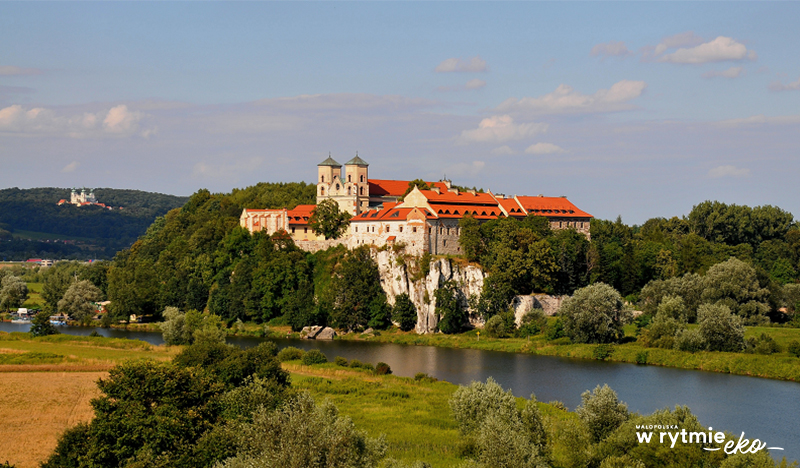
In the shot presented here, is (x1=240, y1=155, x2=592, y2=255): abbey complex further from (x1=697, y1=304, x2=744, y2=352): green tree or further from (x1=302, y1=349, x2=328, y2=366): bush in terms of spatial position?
(x1=697, y1=304, x2=744, y2=352): green tree

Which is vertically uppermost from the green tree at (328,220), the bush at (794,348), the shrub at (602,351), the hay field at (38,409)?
the green tree at (328,220)

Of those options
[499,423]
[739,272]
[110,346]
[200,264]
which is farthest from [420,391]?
[200,264]

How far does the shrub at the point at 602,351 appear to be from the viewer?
58.4 m

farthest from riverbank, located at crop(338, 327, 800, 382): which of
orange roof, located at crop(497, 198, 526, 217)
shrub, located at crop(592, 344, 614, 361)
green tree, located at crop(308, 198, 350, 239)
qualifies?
orange roof, located at crop(497, 198, 526, 217)

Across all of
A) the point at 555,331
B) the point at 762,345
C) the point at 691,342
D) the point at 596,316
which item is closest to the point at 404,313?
the point at 555,331

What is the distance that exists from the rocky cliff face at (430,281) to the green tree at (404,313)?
1.73 ft

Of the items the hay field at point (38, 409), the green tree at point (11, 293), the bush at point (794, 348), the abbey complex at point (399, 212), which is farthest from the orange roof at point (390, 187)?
the hay field at point (38, 409)

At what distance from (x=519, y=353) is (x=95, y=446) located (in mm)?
39724

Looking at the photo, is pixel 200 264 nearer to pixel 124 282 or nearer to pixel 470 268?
pixel 124 282

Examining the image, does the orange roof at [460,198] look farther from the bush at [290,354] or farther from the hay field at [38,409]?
the hay field at [38,409]

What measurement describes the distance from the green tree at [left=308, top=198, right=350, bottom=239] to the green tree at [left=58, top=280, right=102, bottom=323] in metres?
25.2

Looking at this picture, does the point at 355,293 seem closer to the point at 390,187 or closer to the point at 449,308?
the point at 449,308

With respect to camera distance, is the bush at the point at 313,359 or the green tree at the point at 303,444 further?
the bush at the point at 313,359

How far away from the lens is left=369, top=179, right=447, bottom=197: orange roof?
295ft
